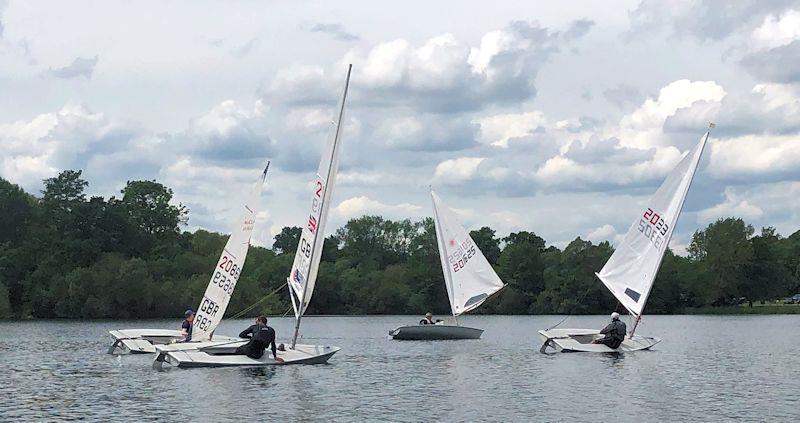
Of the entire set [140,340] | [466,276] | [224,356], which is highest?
[466,276]

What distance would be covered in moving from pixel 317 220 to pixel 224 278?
6785mm

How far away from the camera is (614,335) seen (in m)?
44.9

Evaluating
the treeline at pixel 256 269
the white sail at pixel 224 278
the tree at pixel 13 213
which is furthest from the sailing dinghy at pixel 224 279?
the tree at pixel 13 213

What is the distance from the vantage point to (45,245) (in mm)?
112312

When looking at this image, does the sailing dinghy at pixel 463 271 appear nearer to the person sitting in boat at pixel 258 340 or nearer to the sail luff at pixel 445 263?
the sail luff at pixel 445 263

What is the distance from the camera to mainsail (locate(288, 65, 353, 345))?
37625 mm

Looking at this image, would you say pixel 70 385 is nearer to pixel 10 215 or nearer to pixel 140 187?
pixel 10 215

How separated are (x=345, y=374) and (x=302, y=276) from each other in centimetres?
361

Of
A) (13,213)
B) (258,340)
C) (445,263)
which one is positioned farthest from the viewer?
(13,213)

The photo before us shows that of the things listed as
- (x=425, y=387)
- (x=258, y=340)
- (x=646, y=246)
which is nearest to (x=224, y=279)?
(x=258, y=340)

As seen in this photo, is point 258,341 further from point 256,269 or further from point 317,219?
point 256,269

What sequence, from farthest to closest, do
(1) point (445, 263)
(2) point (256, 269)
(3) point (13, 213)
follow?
(2) point (256, 269) → (3) point (13, 213) → (1) point (445, 263)

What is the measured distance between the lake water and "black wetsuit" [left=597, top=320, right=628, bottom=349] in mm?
563

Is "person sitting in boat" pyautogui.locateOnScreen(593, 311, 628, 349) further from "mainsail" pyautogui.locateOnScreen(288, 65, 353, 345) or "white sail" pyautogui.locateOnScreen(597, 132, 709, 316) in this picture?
"mainsail" pyautogui.locateOnScreen(288, 65, 353, 345)
